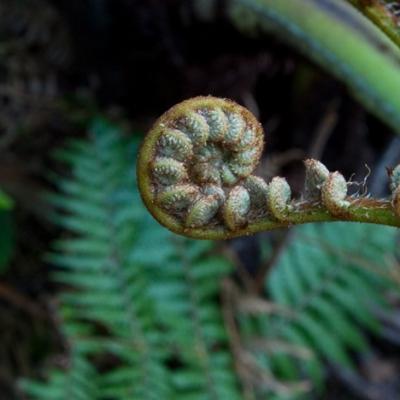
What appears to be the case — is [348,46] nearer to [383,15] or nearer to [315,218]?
[383,15]

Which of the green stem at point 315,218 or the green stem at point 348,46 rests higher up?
the green stem at point 348,46

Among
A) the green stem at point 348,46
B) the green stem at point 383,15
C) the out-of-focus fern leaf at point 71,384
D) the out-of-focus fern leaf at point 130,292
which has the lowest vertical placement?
the out-of-focus fern leaf at point 71,384

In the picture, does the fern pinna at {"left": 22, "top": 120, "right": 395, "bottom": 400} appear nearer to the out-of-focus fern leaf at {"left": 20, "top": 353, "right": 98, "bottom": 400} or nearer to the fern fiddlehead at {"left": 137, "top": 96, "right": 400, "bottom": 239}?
the out-of-focus fern leaf at {"left": 20, "top": 353, "right": 98, "bottom": 400}

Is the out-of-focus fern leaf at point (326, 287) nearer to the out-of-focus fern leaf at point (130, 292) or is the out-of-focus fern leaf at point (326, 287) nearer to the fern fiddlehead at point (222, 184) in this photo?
the out-of-focus fern leaf at point (130, 292)

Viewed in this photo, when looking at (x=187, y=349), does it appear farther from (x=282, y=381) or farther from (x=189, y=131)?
(x=189, y=131)

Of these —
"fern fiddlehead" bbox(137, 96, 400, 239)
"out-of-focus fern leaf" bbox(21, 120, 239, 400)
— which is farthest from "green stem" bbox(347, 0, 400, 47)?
"out-of-focus fern leaf" bbox(21, 120, 239, 400)

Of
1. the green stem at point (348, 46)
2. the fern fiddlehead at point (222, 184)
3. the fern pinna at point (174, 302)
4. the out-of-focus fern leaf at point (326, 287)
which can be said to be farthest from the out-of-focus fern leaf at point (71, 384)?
the fern fiddlehead at point (222, 184)

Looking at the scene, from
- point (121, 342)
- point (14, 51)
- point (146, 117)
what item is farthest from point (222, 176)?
point (14, 51)
